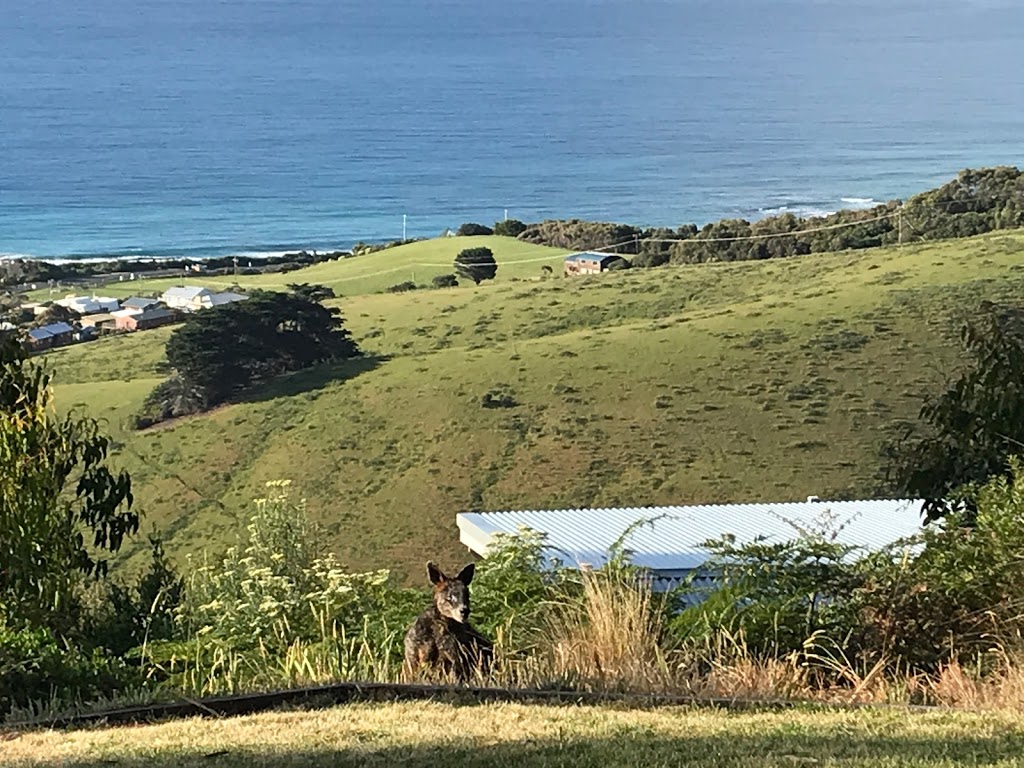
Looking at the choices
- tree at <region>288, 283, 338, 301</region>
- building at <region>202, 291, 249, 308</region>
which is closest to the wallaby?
building at <region>202, 291, 249, 308</region>

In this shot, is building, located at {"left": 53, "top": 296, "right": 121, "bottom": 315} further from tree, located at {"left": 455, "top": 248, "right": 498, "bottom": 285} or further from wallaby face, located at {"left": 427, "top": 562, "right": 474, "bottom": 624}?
wallaby face, located at {"left": 427, "top": 562, "right": 474, "bottom": 624}

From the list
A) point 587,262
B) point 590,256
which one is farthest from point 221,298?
point 590,256

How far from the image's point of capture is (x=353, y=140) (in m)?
47.1

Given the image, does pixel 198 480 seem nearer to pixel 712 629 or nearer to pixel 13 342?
pixel 13 342

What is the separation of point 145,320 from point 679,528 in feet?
39.7

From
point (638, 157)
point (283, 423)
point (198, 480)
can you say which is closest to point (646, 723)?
point (198, 480)

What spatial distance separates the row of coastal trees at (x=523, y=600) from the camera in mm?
7090

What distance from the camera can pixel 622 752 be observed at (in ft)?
16.2

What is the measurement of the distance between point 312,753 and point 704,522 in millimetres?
9003

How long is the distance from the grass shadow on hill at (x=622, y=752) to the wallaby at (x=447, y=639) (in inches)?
53.4

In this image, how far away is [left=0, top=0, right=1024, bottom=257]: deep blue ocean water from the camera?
35.9 metres

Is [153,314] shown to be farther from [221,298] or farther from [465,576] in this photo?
[465,576]

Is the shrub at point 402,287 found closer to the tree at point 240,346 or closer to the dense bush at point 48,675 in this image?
the tree at point 240,346

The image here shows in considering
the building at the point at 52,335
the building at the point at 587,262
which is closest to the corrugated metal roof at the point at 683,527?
the building at the point at 52,335
